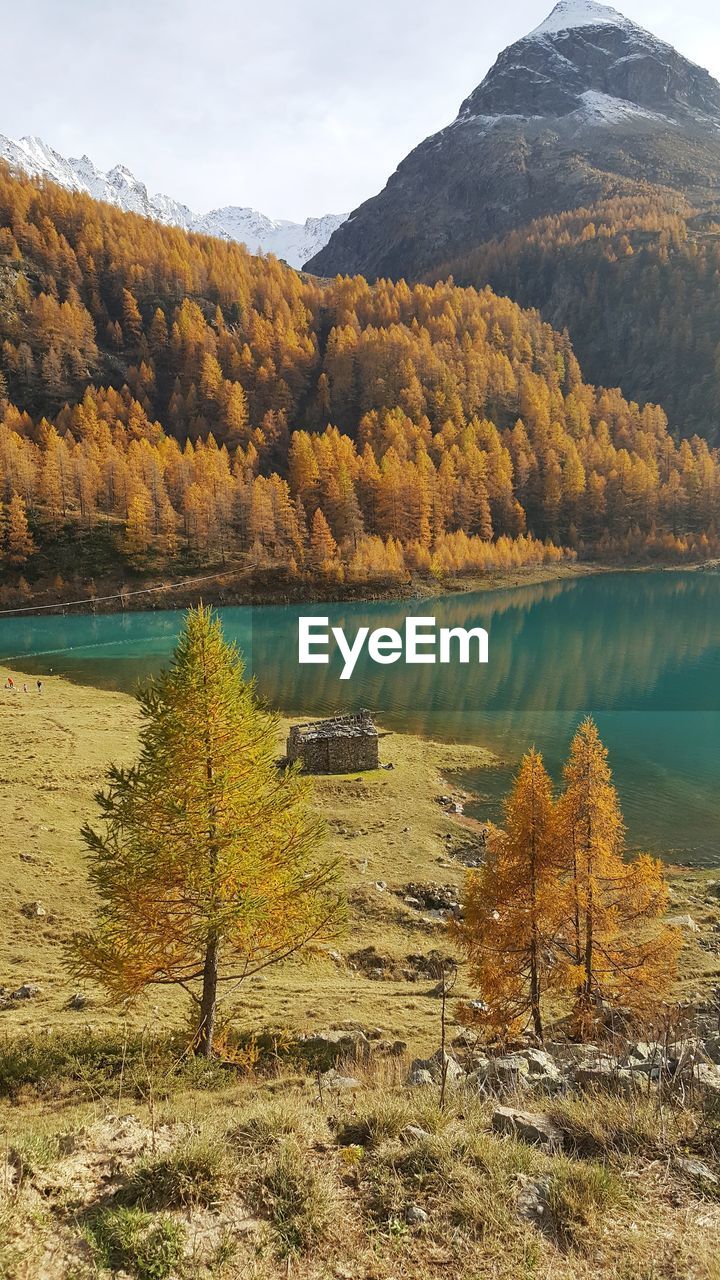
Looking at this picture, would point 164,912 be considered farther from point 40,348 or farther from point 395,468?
point 40,348

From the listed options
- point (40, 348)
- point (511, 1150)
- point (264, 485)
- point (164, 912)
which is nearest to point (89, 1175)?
point (511, 1150)

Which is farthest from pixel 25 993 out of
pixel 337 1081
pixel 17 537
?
pixel 17 537

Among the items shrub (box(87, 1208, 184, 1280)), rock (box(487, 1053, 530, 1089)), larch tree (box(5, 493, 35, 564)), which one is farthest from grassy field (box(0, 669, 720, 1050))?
larch tree (box(5, 493, 35, 564))

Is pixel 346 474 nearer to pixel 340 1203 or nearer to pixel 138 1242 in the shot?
pixel 340 1203

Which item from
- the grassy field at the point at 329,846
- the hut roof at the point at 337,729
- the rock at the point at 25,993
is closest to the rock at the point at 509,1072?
the grassy field at the point at 329,846

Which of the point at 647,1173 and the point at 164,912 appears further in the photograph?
the point at 164,912

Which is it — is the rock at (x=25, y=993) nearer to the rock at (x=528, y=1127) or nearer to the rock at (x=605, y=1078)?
the rock at (x=528, y=1127)
